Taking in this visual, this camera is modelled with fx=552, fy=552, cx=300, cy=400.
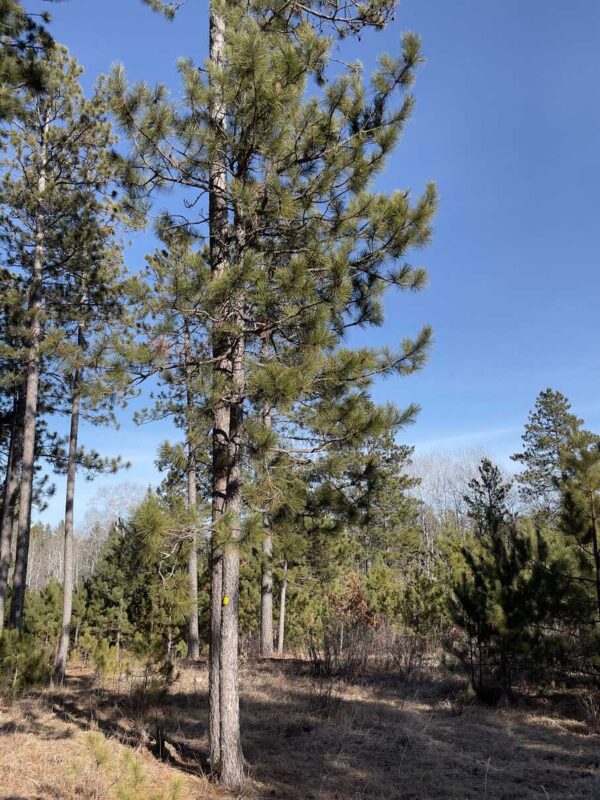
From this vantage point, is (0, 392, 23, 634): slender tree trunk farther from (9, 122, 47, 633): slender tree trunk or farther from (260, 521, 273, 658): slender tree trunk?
(260, 521, 273, 658): slender tree trunk

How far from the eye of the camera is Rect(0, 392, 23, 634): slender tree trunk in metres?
10.4

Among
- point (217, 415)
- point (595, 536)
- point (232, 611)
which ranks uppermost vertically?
point (217, 415)

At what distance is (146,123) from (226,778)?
5.60m

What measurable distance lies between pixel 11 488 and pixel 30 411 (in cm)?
253

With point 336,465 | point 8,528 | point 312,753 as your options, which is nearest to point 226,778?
point 312,753

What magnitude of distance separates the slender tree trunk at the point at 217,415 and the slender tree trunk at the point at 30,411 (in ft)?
16.4

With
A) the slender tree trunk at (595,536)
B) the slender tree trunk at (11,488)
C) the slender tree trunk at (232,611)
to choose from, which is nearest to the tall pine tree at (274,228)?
the slender tree trunk at (232,611)

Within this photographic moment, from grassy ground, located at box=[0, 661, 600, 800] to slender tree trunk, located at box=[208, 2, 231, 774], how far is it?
61 cm

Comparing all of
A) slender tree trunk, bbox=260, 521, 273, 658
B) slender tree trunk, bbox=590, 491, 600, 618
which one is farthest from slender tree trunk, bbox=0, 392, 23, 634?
slender tree trunk, bbox=590, 491, 600, 618

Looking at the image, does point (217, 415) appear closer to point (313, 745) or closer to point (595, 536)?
point (313, 745)

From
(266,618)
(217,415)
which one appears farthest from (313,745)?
(266,618)

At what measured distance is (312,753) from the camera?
219 inches

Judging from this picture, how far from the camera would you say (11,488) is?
1141 cm

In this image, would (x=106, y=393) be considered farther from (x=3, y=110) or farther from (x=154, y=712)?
(x=154, y=712)
